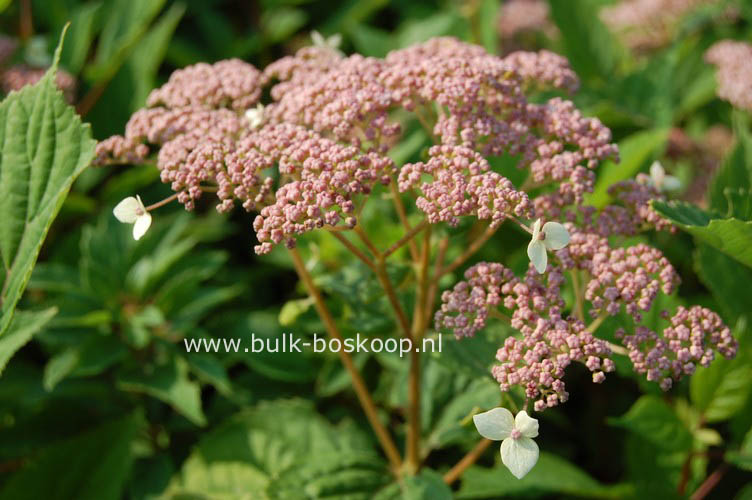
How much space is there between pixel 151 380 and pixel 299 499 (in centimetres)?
70

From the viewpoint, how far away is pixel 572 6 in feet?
10.9

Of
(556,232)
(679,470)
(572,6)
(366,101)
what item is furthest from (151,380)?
(572,6)

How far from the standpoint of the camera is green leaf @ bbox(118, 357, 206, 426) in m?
2.09

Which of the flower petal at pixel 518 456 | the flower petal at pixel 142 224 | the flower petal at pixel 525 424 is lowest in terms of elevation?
the flower petal at pixel 518 456

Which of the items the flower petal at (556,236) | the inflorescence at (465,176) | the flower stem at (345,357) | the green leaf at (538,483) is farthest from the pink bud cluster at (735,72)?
the flower stem at (345,357)

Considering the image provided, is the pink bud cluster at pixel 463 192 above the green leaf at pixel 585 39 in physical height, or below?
below

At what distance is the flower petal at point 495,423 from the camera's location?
133 cm

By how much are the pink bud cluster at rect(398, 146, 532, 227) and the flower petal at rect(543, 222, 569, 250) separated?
0.05 metres

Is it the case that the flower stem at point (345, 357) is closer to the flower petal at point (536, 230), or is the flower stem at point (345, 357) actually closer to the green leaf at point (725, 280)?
the flower petal at point (536, 230)

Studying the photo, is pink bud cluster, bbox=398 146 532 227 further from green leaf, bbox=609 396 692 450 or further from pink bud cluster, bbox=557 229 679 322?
green leaf, bbox=609 396 692 450

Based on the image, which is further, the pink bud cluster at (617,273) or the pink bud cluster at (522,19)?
the pink bud cluster at (522,19)

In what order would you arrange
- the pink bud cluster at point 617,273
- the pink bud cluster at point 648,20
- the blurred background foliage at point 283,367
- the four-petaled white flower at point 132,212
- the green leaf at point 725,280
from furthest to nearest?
1. the pink bud cluster at point 648,20
2. the green leaf at point 725,280
3. the blurred background foliage at point 283,367
4. the four-petaled white flower at point 132,212
5. the pink bud cluster at point 617,273

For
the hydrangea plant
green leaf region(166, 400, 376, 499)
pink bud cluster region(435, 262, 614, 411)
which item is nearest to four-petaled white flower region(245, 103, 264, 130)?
the hydrangea plant

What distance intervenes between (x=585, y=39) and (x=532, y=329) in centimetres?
230
